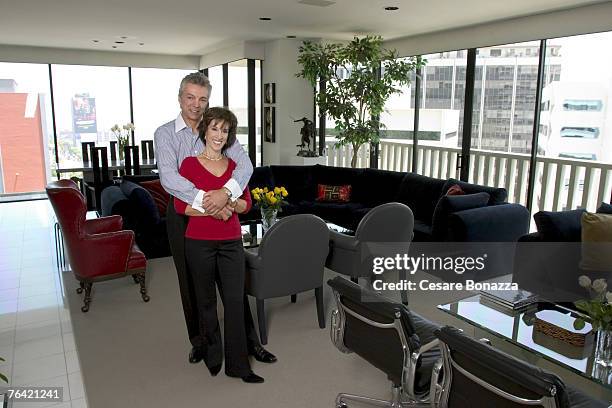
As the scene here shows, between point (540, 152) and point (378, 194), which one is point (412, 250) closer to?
point (378, 194)

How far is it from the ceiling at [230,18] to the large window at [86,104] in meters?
1.43

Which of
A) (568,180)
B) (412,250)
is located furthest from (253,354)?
(568,180)

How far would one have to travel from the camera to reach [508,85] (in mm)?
5801

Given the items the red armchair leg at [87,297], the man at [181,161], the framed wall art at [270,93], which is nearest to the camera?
the man at [181,161]

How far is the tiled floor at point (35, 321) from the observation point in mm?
2762

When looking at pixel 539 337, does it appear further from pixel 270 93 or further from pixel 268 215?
pixel 270 93

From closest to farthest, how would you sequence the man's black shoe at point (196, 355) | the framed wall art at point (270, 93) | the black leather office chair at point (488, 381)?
the black leather office chair at point (488, 381), the man's black shoe at point (196, 355), the framed wall art at point (270, 93)

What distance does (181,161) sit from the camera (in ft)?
8.53

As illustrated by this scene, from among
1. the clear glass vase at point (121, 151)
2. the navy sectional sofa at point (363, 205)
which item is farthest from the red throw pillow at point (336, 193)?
the clear glass vase at point (121, 151)

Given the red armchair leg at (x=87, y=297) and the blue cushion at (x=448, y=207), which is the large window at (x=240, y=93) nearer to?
the blue cushion at (x=448, y=207)

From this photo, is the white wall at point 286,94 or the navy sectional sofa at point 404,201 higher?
the white wall at point 286,94

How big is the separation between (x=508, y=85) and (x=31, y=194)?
8.04 meters

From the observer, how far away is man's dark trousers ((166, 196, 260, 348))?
2.66 meters

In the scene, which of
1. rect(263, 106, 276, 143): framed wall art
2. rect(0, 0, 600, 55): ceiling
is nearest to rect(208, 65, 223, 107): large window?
rect(0, 0, 600, 55): ceiling
